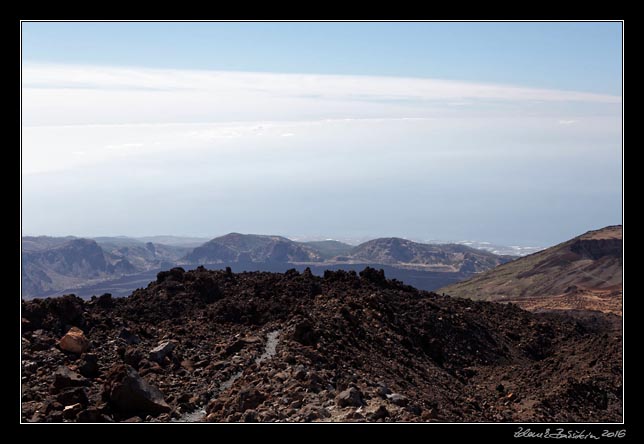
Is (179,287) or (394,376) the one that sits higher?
(179,287)

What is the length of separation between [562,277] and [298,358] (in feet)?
180

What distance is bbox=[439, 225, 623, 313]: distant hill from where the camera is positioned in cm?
5603

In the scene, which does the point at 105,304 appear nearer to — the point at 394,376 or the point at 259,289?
the point at 259,289

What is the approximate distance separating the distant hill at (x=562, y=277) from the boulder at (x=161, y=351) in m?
38.7

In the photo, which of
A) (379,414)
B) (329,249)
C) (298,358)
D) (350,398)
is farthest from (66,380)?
(329,249)

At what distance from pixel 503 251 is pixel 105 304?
163 metres

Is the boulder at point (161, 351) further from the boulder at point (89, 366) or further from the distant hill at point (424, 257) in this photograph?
the distant hill at point (424, 257)

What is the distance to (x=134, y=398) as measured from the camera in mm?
14727

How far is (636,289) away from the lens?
13945 mm

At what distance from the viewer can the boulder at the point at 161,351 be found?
58.5 ft

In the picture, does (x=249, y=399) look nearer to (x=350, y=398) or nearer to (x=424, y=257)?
(x=350, y=398)

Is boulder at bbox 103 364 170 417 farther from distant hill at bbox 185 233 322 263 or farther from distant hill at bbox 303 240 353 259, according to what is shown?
distant hill at bbox 303 240 353 259

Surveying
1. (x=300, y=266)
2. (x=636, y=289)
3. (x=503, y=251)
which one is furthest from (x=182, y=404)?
(x=503, y=251)

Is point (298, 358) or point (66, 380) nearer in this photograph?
point (66, 380)
